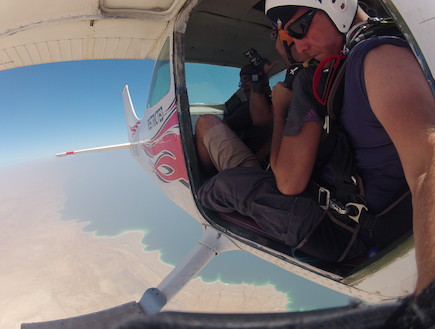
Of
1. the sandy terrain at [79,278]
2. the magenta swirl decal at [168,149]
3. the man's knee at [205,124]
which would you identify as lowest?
the sandy terrain at [79,278]

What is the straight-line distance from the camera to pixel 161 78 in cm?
240

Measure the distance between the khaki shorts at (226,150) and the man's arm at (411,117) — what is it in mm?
1027

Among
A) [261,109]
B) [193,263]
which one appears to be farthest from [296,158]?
[261,109]

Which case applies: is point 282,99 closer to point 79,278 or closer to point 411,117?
point 411,117

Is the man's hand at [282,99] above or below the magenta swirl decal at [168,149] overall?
above

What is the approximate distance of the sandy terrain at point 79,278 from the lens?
27.6 m

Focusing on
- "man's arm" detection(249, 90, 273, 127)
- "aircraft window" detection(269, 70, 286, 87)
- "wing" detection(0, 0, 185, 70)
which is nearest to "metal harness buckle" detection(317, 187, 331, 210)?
"man's arm" detection(249, 90, 273, 127)

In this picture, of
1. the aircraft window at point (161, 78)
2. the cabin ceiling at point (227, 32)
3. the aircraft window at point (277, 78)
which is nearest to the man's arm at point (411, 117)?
the aircraft window at point (161, 78)

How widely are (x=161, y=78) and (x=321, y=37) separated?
1618mm

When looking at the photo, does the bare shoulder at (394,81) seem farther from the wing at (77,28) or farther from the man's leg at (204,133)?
the wing at (77,28)

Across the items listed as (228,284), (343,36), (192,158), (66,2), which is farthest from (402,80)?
(228,284)

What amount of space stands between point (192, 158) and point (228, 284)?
1207 inches

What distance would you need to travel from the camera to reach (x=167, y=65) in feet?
7.24

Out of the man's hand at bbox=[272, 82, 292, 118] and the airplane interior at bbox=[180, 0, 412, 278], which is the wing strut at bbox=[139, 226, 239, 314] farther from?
the man's hand at bbox=[272, 82, 292, 118]
